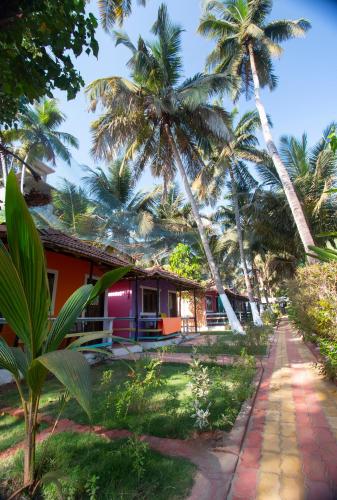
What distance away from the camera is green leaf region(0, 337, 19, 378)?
1.60 meters

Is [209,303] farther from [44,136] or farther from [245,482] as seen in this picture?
[245,482]

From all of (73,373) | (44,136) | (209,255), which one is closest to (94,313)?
(209,255)

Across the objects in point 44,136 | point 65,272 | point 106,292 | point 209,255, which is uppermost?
point 44,136

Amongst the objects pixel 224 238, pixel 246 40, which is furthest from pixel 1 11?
pixel 224 238

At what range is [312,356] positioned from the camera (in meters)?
7.61

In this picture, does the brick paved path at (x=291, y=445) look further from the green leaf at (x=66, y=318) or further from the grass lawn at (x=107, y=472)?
the green leaf at (x=66, y=318)

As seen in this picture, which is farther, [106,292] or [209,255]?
[209,255]

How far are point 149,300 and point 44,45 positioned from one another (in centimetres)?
1266

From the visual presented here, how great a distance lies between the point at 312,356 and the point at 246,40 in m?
15.3

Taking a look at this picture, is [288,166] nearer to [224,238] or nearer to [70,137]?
[224,238]

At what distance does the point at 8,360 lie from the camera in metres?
1.61

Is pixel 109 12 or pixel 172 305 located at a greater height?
pixel 109 12

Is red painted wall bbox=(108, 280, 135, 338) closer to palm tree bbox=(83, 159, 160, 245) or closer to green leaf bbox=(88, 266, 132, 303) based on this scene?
palm tree bbox=(83, 159, 160, 245)

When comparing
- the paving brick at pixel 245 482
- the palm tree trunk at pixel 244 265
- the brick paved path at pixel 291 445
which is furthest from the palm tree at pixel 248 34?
Result: the paving brick at pixel 245 482
